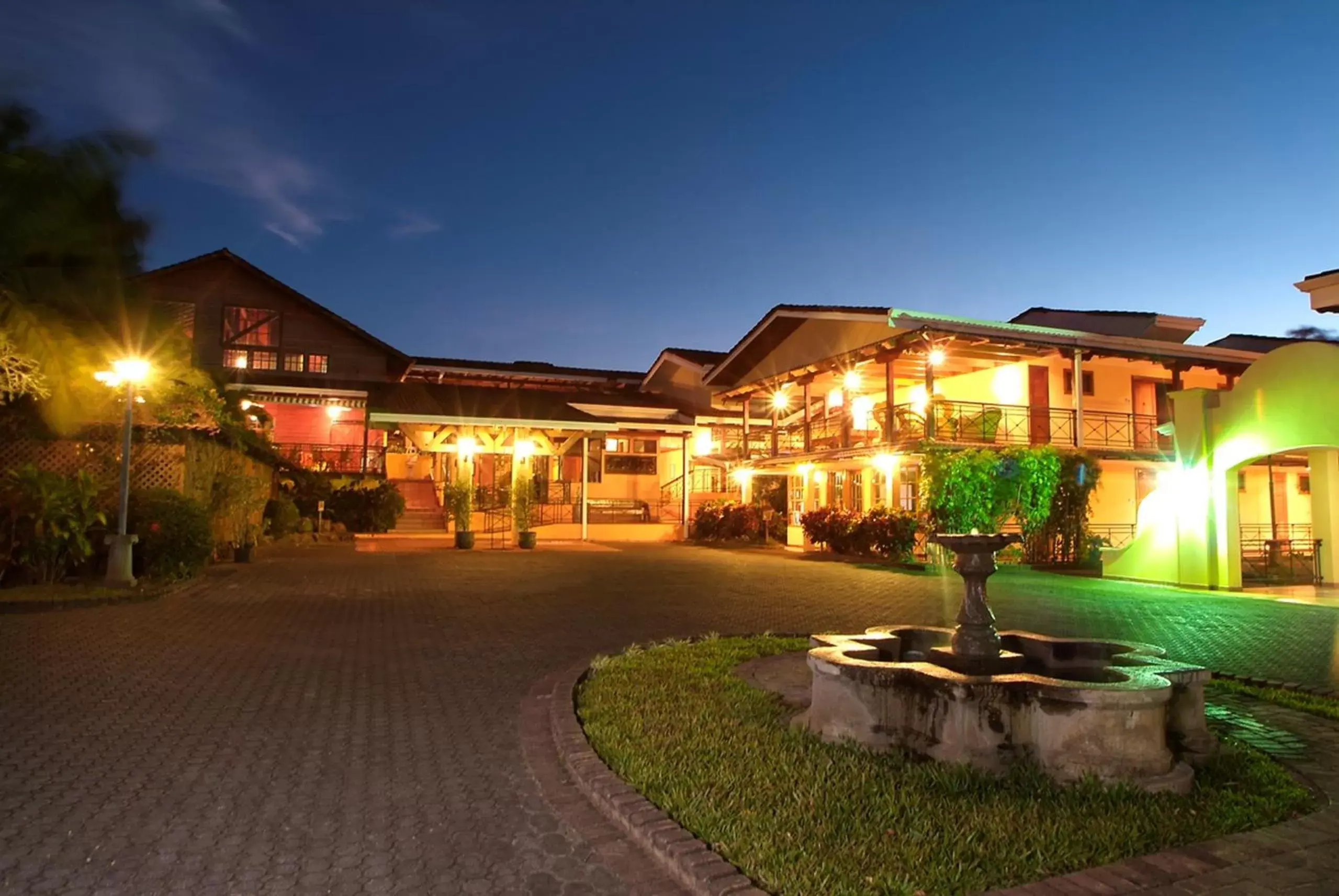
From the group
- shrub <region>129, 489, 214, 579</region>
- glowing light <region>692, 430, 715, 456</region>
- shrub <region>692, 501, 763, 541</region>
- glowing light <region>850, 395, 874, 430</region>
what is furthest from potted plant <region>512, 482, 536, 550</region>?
glowing light <region>692, 430, 715, 456</region>

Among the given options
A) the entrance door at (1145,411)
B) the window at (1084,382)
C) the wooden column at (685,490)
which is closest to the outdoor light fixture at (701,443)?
the wooden column at (685,490)

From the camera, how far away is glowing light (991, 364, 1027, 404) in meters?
22.6

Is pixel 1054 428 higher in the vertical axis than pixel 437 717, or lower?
higher

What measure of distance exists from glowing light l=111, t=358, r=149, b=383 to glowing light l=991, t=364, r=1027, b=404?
65.4ft

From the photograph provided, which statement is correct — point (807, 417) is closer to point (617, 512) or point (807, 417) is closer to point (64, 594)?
point (617, 512)

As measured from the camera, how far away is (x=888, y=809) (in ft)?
12.9

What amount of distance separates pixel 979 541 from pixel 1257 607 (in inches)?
381

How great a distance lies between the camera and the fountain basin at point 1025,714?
14.1 feet

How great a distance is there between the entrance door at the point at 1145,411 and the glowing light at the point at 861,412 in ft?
23.5

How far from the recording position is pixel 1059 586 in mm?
15062

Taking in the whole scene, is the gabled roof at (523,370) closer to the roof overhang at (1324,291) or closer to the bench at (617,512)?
the bench at (617,512)

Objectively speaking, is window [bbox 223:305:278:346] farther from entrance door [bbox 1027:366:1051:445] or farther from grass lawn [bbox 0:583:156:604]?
entrance door [bbox 1027:366:1051:445]

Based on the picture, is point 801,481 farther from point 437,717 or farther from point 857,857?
point 857,857

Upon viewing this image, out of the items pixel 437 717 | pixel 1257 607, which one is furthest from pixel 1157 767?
pixel 1257 607
